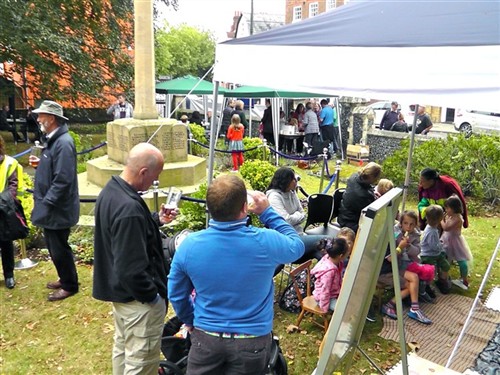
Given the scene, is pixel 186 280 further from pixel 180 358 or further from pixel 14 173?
pixel 14 173

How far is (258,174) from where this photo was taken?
8680mm

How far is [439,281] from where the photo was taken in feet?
17.2

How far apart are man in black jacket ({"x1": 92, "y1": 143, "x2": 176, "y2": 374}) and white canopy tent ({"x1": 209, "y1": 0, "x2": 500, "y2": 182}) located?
1665mm

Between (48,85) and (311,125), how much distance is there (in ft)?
26.6

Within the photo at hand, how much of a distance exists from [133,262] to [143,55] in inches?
245

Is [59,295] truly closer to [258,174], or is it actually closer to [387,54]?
[387,54]

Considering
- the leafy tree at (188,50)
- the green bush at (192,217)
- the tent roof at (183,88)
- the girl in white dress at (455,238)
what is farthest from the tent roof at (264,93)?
the leafy tree at (188,50)

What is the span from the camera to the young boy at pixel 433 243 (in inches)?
189

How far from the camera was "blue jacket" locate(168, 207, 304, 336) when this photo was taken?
2141 mm

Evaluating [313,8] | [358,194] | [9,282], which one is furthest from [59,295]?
[313,8]

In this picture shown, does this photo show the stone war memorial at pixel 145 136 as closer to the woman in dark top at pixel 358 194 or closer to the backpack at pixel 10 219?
the backpack at pixel 10 219

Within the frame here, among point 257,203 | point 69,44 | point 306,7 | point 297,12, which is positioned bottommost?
point 257,203

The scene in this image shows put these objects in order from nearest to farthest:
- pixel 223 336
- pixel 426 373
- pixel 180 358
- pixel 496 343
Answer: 1. pixel 223 336
2. pixel 180 358
3. pixel 426 373
4. pixel 496 343

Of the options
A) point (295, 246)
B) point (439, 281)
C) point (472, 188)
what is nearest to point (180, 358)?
point (295, 246)
